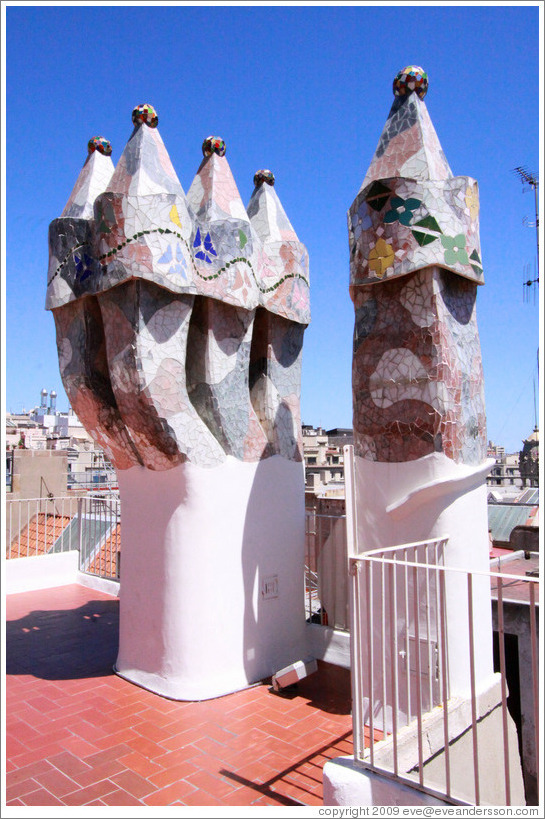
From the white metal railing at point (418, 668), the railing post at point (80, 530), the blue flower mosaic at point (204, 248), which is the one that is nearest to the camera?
the white metal railing at point (418, 668)

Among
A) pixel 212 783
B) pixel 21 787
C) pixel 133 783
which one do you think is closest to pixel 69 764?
pixel 21 787

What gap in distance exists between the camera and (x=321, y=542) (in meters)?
6.37

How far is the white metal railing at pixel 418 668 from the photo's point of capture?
9.59 ft

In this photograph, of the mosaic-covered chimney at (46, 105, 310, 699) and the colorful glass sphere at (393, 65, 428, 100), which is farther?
the mosaic-covered chimney at (46, 105, 310, 699)

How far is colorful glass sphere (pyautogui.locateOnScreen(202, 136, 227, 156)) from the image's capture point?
614cm

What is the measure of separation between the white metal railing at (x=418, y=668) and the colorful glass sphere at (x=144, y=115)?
421 centimetres

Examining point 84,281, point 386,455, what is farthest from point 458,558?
point 84,281

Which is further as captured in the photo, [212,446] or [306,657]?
[306,657]

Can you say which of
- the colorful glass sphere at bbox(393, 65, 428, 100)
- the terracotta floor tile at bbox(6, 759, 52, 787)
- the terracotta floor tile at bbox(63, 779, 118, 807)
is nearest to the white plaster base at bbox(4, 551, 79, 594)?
the terracotta floor tile at bbox(6, 759, 52, 787)

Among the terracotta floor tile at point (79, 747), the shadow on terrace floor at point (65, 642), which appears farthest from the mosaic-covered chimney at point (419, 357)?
the shadow on terrace floor at point (65, 642)

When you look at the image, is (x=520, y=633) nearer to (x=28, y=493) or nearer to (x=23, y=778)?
(x=23, y=778)

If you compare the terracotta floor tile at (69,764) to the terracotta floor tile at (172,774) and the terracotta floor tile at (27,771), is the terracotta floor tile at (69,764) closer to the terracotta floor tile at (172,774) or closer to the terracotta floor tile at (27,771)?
the terracotta floor tile at (27,771)

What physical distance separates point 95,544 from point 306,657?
4.87m

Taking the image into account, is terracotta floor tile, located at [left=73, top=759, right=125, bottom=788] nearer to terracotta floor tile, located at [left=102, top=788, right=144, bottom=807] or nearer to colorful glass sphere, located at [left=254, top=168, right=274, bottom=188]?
terracotta floor tile, located at [left=102, top=788, right=144, bottom=807]
